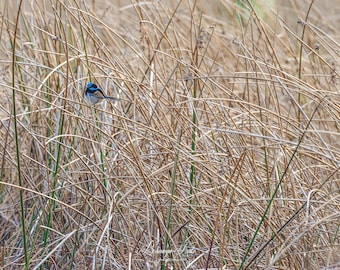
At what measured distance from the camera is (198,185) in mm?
2430

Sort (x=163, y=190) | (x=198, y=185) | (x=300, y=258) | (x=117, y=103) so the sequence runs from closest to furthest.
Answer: (x=300, y=258) → (x=163, y=190) → (x=198, y=185) → (x=117, y=103)

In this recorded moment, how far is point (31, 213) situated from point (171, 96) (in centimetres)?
72

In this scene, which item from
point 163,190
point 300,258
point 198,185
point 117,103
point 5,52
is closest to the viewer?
point 300,258

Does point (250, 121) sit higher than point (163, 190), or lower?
higher

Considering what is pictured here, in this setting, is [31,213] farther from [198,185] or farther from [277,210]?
[277,210]

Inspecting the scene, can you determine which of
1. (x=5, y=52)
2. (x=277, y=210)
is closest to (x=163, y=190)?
(x=277, y=210)

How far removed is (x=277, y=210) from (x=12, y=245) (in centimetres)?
103

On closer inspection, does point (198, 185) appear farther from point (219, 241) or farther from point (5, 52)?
point (5, 52)

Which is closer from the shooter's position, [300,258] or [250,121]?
[300,258]

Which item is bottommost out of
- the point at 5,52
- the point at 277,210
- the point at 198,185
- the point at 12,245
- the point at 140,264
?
the point at 12,245

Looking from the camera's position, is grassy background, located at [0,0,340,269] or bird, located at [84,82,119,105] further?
bird, located at [84,82,119,105]

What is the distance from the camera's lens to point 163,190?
228cm

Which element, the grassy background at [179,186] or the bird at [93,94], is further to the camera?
the bird at [93,94]

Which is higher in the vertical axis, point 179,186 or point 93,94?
point 93,94
